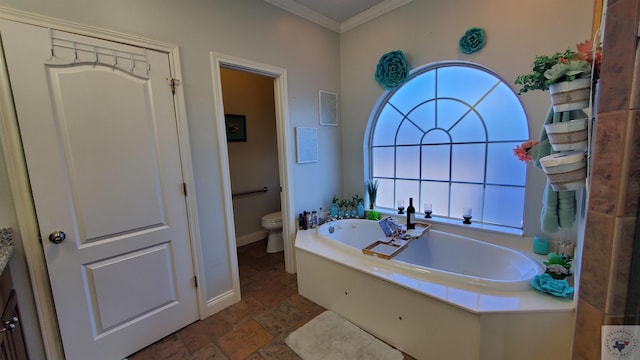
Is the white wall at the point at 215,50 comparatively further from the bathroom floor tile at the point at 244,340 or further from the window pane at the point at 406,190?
the window pane at the point at 406,190

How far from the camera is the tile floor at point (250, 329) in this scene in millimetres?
1698

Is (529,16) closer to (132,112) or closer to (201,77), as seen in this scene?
(201,77)

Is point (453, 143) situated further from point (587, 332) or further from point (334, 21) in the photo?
point (587, 332)

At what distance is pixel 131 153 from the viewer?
1.62 meters

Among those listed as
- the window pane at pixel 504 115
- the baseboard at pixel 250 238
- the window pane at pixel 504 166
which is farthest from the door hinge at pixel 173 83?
the window pane at pixel 504 166

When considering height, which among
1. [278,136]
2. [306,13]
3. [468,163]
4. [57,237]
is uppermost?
[306,13]

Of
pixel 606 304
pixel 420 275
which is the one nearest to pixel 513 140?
pixel 420 275

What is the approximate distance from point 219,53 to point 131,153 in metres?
1.01

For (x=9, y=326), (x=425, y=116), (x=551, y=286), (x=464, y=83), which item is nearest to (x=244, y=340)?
(x=9, y=326)

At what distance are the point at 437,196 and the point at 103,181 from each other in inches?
Answer: 110

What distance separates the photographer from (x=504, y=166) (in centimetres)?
219

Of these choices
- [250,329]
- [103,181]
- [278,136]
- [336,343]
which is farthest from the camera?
[278,136]

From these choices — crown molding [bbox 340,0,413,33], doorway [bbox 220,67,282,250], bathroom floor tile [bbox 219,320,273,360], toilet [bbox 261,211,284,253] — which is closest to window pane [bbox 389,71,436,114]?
crown molding [bbox 340,0,413,33]

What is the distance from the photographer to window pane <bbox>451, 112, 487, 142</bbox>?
2.29 meters
